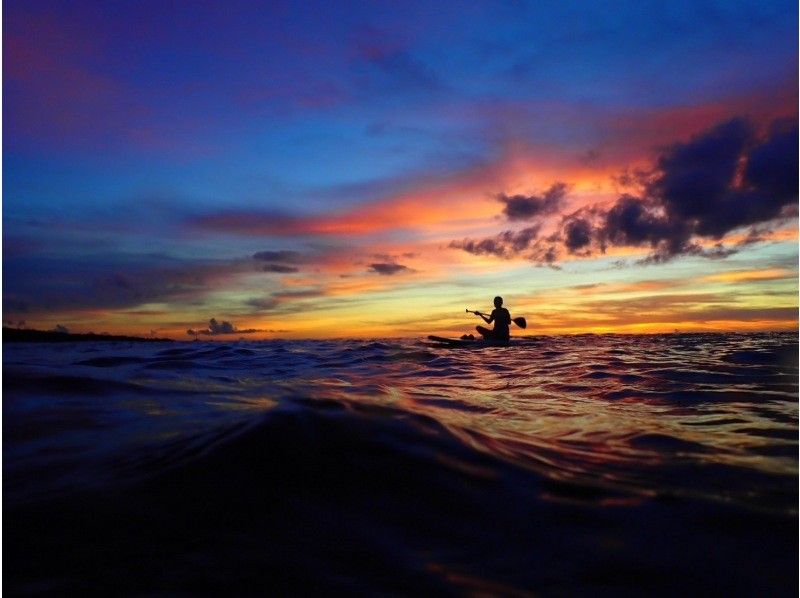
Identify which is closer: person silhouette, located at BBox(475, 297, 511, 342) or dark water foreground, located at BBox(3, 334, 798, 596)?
dark water foreground, located at BBox(3, 334, 798, 596)

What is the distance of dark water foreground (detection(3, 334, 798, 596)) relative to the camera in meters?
1.87

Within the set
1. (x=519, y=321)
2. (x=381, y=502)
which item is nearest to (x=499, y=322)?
(x=519, y=321)

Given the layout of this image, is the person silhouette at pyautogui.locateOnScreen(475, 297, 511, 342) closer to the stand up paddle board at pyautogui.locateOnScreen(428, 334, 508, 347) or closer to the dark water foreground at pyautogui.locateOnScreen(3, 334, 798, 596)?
the stand up paddle board at pyautogui.locateOnScreen(428, 334, 508, 347)

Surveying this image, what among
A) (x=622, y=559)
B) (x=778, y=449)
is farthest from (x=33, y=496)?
(x=778, y=449)

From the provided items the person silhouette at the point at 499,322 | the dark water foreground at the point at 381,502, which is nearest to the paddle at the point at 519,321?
the person silhouette at the point at 499,322

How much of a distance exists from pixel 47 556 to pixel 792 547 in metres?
3.42

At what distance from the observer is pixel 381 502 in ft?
8.27

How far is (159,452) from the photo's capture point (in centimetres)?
300

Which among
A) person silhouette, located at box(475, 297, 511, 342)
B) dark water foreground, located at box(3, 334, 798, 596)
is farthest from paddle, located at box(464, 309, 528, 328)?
dark water foreground, located at box(3, 334, 798, 596)

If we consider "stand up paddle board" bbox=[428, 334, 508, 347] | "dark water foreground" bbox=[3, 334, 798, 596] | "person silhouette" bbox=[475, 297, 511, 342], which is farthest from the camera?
"person silhouette" bbox=[475, 297, 511, 342]

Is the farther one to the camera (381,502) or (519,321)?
(519,321)

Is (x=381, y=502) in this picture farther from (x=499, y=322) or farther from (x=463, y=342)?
(x=499, y=322)

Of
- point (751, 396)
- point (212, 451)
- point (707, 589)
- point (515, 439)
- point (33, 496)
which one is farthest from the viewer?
point (751, 396)

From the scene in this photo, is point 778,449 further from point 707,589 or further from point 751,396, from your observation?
point 751,396
